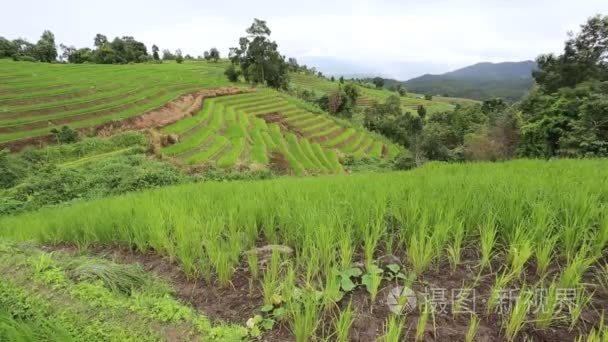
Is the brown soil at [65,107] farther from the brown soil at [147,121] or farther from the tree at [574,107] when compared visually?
the tree at [574,107]

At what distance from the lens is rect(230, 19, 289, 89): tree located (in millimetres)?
48625

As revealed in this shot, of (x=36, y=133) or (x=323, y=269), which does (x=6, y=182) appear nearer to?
(x=36, y=133)

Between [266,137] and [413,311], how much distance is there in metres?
27.7

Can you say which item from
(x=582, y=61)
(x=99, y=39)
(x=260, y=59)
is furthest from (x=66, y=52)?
(x=582, y=61)

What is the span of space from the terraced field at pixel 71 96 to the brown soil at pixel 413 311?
22.6 metres

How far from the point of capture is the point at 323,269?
2.78 m

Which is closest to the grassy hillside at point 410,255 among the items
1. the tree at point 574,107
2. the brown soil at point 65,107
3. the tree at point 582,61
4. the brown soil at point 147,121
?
the tree at point 574,107

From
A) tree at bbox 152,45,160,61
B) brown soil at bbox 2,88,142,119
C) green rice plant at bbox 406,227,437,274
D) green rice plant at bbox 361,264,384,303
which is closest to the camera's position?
green rice plant at bbox 361,264,384,303

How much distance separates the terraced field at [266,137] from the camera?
23516 millimetres

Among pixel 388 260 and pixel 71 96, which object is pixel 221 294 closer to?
pixel 388 260

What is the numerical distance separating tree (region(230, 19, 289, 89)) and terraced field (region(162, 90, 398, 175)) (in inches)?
247

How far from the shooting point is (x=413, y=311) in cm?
229

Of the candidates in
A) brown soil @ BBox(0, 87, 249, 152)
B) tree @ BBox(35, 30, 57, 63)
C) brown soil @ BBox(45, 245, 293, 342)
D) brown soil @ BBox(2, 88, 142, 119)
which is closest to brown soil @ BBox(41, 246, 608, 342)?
brown soil @ BBox(45, 245, 293, 342)

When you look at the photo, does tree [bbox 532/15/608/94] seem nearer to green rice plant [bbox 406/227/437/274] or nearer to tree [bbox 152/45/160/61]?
green rice plant [bbox 406/227/437/274]
